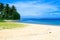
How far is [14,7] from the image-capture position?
68.8m

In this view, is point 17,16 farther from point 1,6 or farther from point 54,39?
point 54,39

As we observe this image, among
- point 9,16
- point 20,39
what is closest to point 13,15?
point 9,16

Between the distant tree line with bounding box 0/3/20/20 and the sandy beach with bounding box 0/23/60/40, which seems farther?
the distant tree line with bounding box 0/3/20/20

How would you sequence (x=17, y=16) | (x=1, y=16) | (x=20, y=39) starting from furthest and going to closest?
(x=17, y=16) → (x=1, y=16) → (x=20, y=39)

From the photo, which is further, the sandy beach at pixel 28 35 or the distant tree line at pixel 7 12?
the distant tree line at pixel 7 12

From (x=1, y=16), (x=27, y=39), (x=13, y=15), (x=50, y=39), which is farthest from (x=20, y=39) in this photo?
(x=13, y=15)

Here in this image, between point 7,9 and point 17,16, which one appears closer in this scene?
point 7,9

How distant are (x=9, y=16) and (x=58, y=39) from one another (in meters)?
59.3

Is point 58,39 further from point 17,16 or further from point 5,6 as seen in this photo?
point 17,16

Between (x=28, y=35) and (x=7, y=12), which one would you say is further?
(x=7, y=12)

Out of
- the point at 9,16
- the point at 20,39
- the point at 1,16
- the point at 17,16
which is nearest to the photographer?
the point at 20,39

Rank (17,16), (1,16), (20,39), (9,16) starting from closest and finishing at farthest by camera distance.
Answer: (20,39) < (1,16) < (9,16) < (17,16)

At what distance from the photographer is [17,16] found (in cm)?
7462

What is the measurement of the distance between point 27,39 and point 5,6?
5603cm
